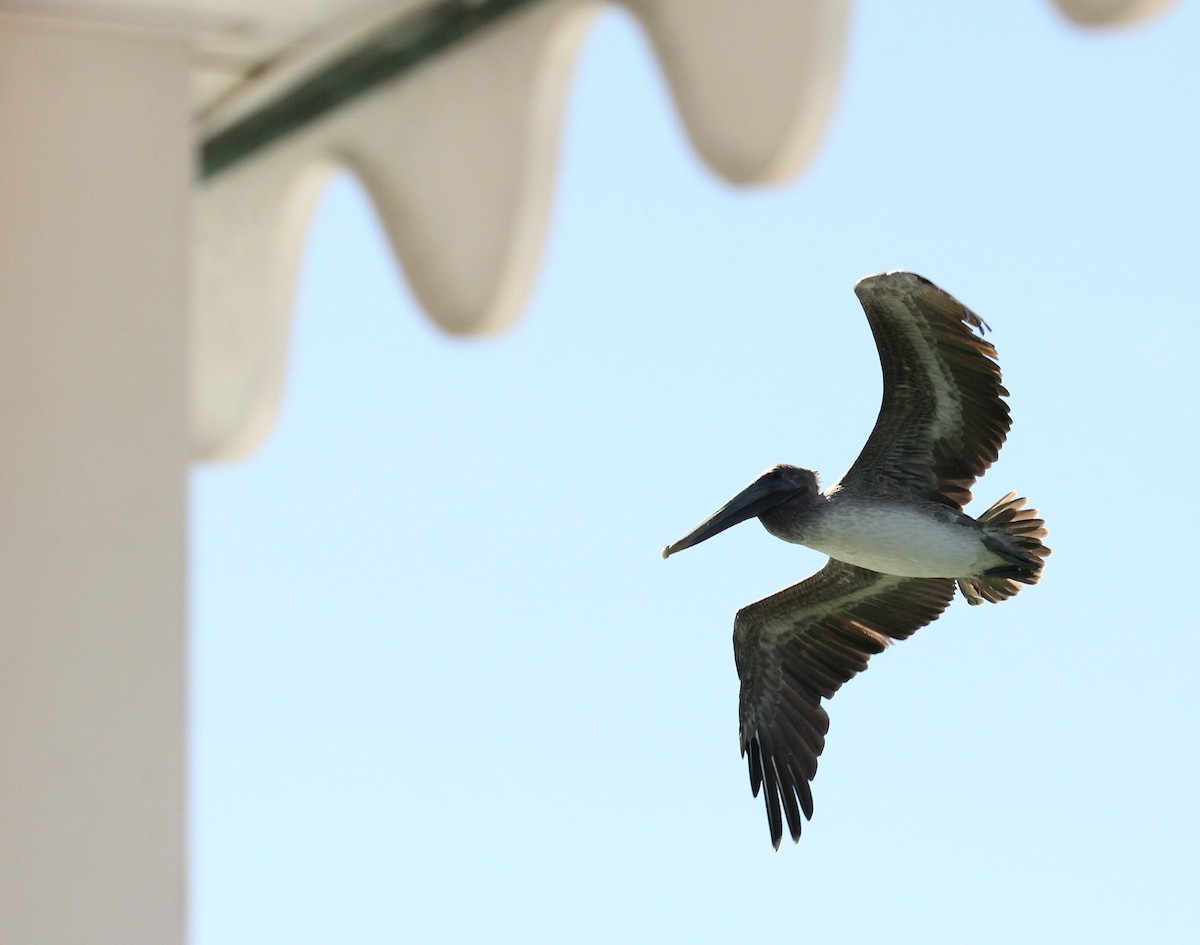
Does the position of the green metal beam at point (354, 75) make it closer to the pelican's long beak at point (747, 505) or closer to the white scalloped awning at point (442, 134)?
the white scalloped awning at point (442, 134)

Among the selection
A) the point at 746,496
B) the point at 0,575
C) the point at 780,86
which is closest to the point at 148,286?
the point at 0,575

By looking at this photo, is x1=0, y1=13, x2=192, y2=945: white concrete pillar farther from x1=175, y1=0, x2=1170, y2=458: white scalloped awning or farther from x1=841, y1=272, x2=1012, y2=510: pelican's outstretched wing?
x1=841, y1=272, x2=1012, y2=510: pelican's outstretched wing

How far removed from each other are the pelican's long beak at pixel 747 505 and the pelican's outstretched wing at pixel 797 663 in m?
0.39

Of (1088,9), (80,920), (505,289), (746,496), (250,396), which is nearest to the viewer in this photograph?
(746,496)

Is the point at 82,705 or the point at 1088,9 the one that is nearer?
the point at 1088,9

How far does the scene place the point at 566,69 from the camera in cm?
222

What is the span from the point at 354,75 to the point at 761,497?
169 centimetres

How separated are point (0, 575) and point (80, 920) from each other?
39cm

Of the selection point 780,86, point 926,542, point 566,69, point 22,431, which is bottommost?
point 926,542

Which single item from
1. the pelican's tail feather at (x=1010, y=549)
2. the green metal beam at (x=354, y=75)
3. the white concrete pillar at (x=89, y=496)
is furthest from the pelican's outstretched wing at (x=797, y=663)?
the green metal beam at (x=354, y=75)

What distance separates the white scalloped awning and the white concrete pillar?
0.19 metres

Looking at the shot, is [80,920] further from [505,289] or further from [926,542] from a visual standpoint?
[926,542]

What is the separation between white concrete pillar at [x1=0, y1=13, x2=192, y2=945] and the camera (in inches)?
80.8

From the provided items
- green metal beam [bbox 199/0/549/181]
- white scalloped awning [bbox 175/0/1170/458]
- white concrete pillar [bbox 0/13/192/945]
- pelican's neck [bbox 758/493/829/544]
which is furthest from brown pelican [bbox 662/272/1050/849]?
green metal beam [bbox 199/0/549/181]
